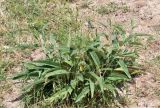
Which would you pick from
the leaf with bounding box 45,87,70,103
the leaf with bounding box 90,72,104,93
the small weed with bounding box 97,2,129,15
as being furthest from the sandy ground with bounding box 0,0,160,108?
the leaf with bounding box 45,87,70,103

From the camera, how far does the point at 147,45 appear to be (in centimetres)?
470

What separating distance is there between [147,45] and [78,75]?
1.14 meters

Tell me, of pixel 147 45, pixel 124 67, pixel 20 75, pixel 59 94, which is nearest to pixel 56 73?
pixel 59 94

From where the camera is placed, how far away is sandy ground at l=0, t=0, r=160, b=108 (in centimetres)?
402

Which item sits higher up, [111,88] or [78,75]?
[78,75]

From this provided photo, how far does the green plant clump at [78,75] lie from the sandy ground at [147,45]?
0.53ft

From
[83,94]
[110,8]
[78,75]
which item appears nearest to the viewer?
[83,94]

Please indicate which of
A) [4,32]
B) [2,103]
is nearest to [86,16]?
[4,32]

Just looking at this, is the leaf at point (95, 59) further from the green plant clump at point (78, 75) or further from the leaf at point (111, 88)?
the leaf at point (111, 88)

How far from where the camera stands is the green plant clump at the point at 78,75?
387cm

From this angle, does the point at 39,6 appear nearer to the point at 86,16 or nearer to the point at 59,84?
the point at 86,16

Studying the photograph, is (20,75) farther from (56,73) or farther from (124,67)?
(124,67)

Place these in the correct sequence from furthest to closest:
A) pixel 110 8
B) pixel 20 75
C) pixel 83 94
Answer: pixel 110 8, pixel 20 75, pixel 83 94

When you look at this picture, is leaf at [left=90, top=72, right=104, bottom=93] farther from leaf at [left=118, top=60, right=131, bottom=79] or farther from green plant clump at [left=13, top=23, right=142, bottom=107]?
leaf at [left=118, top=60, right=131, bottom=79]
